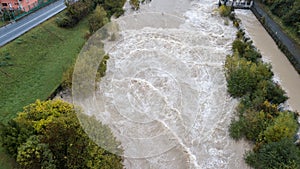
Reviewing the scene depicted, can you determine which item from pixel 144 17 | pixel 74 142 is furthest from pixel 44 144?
pixel 144 17

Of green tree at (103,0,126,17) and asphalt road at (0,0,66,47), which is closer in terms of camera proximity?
asphalt road at (0,0,66,47)

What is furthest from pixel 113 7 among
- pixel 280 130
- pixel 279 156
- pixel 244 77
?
pixel 279 156

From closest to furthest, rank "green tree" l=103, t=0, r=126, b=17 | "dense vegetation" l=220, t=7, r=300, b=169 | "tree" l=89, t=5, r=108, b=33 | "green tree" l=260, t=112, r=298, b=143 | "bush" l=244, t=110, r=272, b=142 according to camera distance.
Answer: "dense vegetation" l=220, t=7, r=300, b=169 < "green tree" l=260, t=112, r=298, b=143 < "bush" l=244, t=110, r=272, b=142 < "tree" l=89, t=5, r=108, b=33 < "green tree" l=103, t=0, r=126, b=17

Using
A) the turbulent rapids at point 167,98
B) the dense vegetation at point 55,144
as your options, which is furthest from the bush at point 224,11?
the dense vegetation at point 55,144

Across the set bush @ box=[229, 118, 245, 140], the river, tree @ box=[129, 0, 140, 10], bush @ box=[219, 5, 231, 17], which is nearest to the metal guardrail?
tree @ box=[129, 0, 140, 10]

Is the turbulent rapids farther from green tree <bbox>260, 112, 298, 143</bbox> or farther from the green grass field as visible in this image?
the green grass field

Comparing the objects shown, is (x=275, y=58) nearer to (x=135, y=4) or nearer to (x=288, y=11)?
(x=288, y=11)
